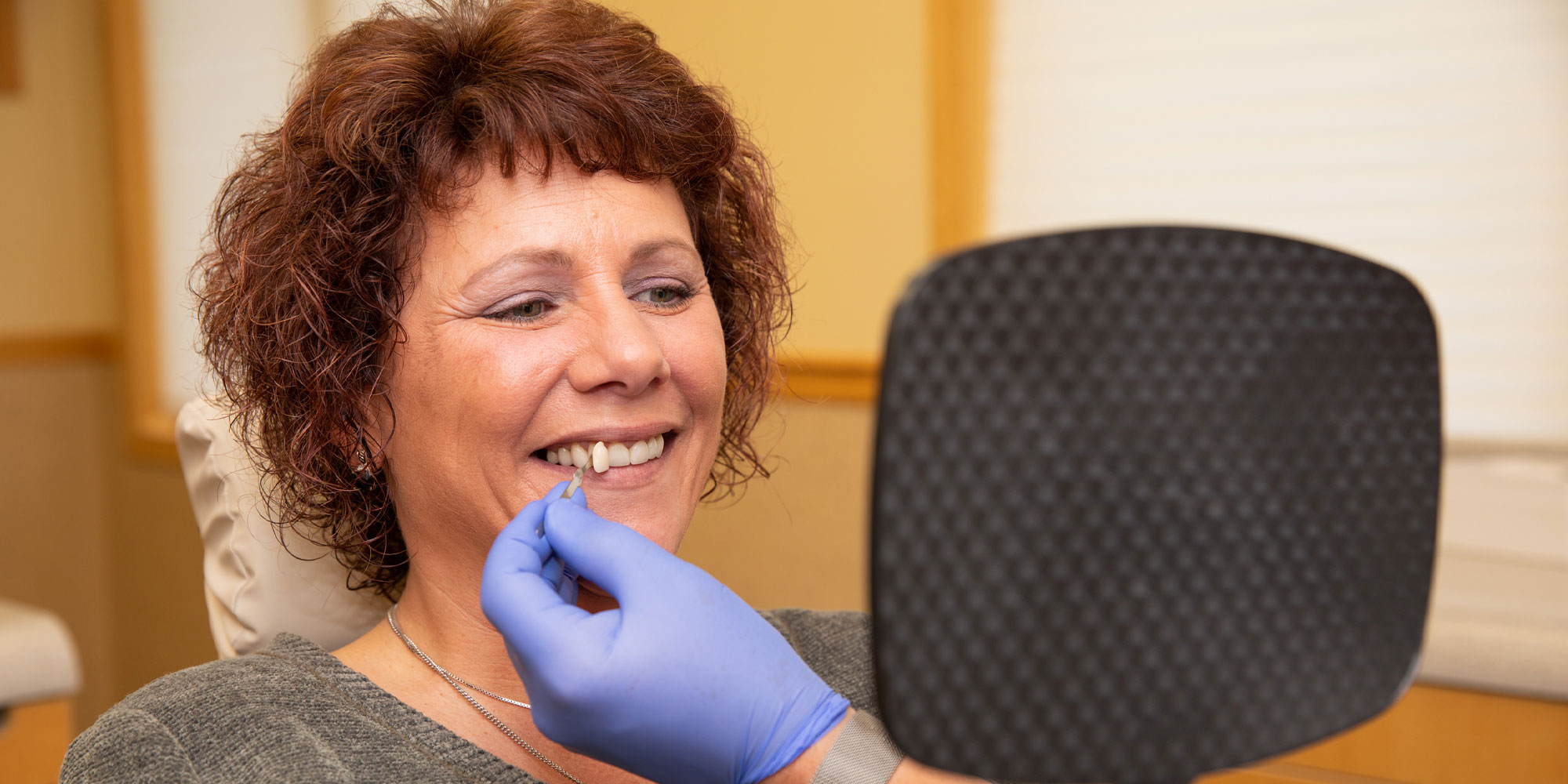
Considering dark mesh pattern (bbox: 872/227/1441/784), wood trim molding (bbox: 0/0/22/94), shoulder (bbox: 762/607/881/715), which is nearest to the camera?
dark mesh pattern (bbox: 872/227/1441/784)

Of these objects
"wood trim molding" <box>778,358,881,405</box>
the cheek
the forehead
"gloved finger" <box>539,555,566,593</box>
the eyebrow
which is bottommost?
"wood trim molding" <box>778,358,881,405</box>

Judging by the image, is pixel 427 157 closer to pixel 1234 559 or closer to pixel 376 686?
pixel 376 686

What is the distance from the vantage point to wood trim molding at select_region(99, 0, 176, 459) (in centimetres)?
351

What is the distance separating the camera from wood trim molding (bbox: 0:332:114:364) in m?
3.50

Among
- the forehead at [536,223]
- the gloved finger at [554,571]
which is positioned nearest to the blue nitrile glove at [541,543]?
the gloved finger at [554,571]

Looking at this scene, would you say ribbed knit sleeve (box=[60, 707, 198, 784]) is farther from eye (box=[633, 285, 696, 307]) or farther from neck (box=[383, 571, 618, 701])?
eye (box=[633, 285, 696, 307])

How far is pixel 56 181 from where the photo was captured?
11.7ft

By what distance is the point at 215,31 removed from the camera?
3.39 meters

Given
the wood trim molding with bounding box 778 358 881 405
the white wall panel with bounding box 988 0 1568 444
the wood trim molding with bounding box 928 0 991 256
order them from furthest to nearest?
the wood trim molding with bounding box 778 358 881 405
the wood trim molding with bounding box 928 0 991 256
the white wall panel with bounding box 988 0 1568 444

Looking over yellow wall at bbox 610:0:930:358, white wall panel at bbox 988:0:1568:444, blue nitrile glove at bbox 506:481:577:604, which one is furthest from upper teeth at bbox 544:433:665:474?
yellow wall at bbox 610:0:930:358

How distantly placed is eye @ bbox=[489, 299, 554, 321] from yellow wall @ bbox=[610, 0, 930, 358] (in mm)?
1407

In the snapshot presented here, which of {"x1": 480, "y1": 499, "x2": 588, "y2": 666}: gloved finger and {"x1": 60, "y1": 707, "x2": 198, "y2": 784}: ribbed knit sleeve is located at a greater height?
{"x1": 480, "y1": 499, "x2": 588, "y2": 666}: gloved finger

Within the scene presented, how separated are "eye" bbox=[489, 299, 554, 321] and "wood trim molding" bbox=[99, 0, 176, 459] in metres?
3.00

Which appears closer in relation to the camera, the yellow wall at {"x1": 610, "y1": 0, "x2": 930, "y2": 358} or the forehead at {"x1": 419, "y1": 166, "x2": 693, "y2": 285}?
the forehead at {"x1": 419, "y1": 166, "x2": 693, "y2": 285}
